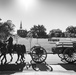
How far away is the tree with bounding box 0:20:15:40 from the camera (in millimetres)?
15389

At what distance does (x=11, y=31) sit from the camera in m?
17.0

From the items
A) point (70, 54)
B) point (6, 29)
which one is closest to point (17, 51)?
point (70, 54)

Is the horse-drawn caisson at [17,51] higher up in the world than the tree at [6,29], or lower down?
lower down

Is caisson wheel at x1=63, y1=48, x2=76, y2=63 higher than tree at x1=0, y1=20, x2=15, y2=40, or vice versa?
tree at x1=0, y1=20, x2=15, y2=40

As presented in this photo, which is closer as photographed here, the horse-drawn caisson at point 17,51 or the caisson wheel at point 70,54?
the horse-drawn caisson at point 17,51

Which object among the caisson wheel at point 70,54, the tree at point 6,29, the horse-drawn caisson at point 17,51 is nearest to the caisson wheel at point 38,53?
the horse-drawn caisson at point 17,51

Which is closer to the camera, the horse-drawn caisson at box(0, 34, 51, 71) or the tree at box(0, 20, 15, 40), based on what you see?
the horse-drawn caisson at box(0, 34, 51, 71)

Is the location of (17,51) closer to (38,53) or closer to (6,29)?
(38,53)

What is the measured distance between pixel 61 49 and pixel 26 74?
13.7ft

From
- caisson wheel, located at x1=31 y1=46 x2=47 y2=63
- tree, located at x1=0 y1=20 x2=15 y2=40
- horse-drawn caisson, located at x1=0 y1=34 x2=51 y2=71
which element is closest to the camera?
horse-drawn caisson, located at x1=0 y1=34 x2=51 y2=71

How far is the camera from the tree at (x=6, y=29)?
1539cm

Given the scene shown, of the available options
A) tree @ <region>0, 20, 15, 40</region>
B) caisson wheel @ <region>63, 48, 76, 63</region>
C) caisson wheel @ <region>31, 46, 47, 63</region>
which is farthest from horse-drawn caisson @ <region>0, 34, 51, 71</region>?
tree @ <region>0, 20, 15, 40</region>

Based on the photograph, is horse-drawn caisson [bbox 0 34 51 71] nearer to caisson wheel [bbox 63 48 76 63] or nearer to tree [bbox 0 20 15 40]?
caisson wheel [bbox 63 48 76 63]

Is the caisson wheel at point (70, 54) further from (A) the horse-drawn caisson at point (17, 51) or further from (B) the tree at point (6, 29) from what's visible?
(B) the tree at point (6, 29)
